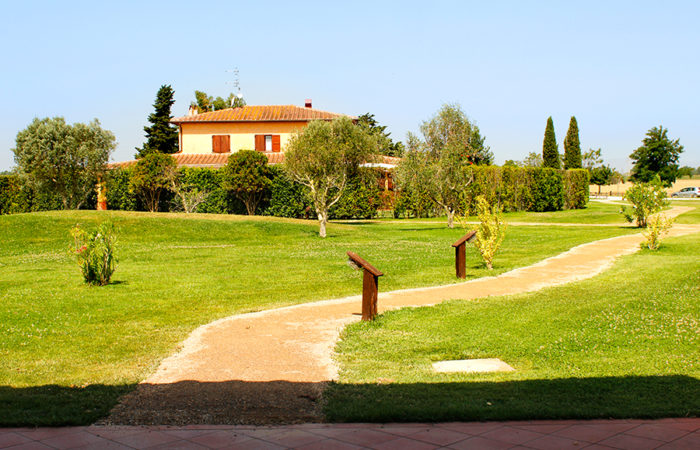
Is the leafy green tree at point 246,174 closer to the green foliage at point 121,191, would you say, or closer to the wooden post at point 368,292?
the green foliage at point 121,191

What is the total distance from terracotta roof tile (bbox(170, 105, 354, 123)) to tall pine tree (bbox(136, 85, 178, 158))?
17224 millimetres

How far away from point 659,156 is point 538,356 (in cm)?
6576

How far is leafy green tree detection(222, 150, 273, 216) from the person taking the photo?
34.9 m

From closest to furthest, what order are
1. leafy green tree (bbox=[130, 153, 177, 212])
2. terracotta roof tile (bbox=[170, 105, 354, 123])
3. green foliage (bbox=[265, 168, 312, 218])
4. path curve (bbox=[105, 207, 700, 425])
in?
path curve (bbox=[105, 207, 700, 425]) → leafy green tree (bbox=[130, 153, 177, 212]) → green foliage (bbox=[265, 168, 312, 218]) → terracotta roof tile (bbox=[170, 105, 354, 123])

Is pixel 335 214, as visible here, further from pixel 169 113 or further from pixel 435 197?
pixel 169 113

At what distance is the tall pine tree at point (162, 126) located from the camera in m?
65.6

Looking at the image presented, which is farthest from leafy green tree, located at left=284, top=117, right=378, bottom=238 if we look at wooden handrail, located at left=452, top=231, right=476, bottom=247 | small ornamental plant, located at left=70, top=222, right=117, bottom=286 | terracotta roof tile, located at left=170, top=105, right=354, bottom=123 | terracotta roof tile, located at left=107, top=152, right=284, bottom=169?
terracotta roof tile, located at left=170, top=105, right=354, bottom=123

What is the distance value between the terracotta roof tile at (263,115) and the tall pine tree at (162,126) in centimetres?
1722

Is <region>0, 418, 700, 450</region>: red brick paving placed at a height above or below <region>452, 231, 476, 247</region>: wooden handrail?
below

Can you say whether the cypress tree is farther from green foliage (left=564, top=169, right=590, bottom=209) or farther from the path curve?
the path curve

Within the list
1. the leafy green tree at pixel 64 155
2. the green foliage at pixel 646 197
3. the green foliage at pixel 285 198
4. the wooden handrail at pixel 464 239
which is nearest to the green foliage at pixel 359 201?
the green foliage at pixel 285 198

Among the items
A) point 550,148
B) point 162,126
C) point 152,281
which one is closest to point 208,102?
point 162,126

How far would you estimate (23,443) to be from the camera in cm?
439

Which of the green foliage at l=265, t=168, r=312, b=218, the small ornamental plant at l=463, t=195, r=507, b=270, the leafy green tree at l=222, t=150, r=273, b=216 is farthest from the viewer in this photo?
the green foliage at l=265, t=168, r=312, b=218
